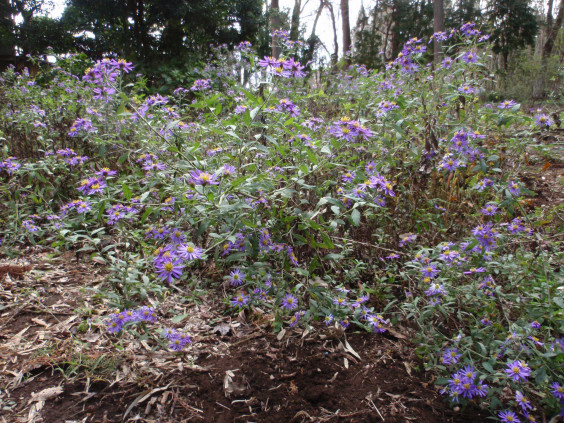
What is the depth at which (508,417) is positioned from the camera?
4.38 ft

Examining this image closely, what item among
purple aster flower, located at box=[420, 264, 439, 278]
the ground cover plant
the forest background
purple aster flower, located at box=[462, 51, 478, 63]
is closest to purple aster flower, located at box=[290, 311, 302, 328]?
the ground cover plant

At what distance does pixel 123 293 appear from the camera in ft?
5.01

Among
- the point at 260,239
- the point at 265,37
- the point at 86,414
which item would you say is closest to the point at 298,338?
the point at 260,239

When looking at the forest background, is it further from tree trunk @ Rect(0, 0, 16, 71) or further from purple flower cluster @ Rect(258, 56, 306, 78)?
purple flower cluster @ Rect(258, 56, 306, 78)

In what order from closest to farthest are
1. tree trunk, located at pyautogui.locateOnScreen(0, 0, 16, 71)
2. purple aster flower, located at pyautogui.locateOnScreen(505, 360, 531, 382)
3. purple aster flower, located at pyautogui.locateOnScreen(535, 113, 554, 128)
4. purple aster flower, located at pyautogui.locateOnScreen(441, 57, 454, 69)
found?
1. purple aster flower, located at pyautogui.locateOnScreen(505, 360, 531, 382)
2. purple aster flower, located at pyautogui.locateOnScreen(535, 113, 554, 128)
3. purple aster flower, located at pyautogui.locateOnScreen(441, 57, 454, 69)
4. tree trunk, located at pyautogui.locateOnScreen(0, 0, 16, 71)

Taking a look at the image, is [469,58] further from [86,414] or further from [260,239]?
[86,414]

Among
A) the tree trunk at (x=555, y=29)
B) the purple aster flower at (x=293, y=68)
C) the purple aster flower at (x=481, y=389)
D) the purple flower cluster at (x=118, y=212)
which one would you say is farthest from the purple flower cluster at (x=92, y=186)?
the tree trunk at (x=555, y=29)

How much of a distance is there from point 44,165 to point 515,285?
3.13m

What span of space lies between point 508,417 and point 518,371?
0.19 metres

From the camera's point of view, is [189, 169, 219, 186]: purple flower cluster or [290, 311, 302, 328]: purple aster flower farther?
[290, 311, 302, 328]: purple aster flower

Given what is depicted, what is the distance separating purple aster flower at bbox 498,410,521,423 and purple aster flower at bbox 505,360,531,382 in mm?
150

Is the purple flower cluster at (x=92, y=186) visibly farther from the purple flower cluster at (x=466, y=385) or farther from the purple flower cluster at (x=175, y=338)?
the purple flower cluster at (x=466, y=385)

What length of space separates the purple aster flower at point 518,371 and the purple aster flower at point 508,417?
0.15 meters

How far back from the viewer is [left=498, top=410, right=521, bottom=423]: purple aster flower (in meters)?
1.33
